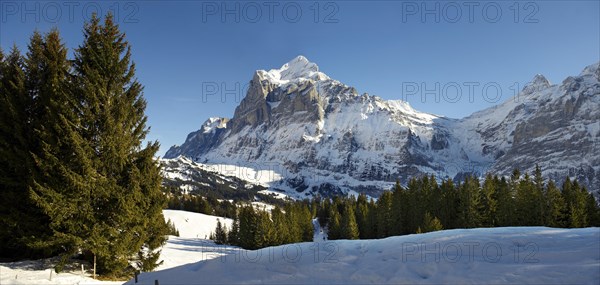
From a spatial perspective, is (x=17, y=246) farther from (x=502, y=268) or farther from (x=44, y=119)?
(x=502, y=268)

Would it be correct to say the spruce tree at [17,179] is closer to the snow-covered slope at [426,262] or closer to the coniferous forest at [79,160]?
the coniferous forest at [79,160]

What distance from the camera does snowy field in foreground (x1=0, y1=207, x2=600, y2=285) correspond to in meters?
9.92

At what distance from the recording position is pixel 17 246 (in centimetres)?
1842

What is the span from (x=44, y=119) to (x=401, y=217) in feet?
189

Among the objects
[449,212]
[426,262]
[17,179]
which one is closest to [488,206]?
[449,212]

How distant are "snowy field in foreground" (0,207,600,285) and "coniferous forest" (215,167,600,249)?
28826mm

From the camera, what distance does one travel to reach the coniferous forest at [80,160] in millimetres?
16484

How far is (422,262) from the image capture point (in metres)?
11.3

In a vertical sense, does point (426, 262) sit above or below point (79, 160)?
below

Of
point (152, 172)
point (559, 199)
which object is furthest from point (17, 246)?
point (559, 199)

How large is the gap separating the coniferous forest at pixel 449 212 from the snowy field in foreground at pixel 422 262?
2883 cm

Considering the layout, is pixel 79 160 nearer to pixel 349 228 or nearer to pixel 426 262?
pixel 426 262

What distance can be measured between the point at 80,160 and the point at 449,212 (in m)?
57.4

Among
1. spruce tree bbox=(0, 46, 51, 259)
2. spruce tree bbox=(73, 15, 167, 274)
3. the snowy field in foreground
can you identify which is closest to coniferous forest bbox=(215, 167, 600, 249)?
the snowy field in foreground
